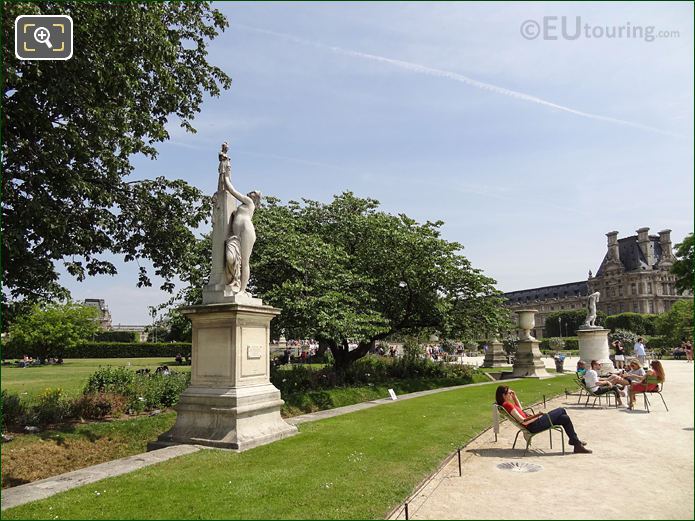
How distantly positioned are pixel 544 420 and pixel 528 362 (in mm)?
18526

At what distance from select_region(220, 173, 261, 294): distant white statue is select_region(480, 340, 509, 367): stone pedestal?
29.2 metres

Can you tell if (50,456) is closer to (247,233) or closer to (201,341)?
(201,341)

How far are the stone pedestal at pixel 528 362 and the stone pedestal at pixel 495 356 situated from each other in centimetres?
956

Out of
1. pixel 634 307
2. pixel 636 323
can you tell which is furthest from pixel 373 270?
pixel 634 307

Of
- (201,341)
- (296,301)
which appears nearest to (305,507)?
(201,341)

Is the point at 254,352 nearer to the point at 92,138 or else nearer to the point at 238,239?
the point at 238,239

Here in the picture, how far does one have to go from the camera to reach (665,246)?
9375cm

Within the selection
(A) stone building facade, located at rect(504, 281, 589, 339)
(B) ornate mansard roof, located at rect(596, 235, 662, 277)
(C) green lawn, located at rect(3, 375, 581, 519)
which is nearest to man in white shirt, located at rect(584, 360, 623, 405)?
(C) green lawn, located at rect(3, 375, 581, 519)

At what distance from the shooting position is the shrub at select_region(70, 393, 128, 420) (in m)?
11.6

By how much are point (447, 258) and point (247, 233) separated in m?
13.4

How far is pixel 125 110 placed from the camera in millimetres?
11039

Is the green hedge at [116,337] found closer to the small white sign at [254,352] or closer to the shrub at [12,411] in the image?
the shrub at [12,411]

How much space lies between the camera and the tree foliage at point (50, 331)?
136ft

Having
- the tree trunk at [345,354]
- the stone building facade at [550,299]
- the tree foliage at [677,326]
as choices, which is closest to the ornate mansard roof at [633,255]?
the stone building facade at [550,299]
